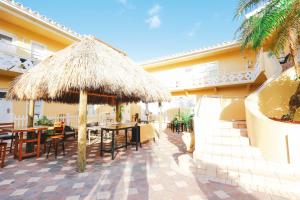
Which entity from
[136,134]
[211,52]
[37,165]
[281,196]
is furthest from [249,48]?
[37,165]

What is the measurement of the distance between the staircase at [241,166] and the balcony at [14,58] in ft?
Answer: 30.9

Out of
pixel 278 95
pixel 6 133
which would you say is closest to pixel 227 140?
pixel 278 95

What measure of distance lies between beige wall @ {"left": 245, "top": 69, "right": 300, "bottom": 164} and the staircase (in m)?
0.24

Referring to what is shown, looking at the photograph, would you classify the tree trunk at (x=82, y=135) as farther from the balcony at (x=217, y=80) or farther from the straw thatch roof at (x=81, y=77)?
the balcony at (x=217, y=80)

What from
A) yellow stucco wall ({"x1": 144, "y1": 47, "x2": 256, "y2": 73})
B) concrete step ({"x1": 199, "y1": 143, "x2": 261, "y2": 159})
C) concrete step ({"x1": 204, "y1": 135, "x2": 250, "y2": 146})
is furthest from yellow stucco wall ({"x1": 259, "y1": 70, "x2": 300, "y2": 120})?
yellow stucco wall ({"x1": 144, "y1": 47, "x2": 256, "y2": 73})

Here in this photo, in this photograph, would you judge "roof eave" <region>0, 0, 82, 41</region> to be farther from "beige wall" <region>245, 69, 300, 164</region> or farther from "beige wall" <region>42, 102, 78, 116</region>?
"beige wall" <region>245, 69, 300, 164</region>

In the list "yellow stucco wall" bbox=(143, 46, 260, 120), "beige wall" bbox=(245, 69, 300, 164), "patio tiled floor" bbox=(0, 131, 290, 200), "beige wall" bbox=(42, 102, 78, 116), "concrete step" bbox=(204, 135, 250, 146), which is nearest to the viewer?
"patio tiled floor" bbox=(0, 131, 290, 200)

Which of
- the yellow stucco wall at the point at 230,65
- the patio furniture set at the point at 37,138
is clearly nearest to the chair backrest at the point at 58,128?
the patio furniture set at the point at 37,138

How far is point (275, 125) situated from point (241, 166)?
126 cm

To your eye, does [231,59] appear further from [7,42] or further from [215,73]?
[7,42]

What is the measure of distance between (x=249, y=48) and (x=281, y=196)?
12.0m

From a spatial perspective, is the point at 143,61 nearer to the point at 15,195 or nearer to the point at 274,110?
the point at 274,110

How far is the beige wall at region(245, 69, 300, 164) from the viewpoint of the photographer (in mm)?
3805

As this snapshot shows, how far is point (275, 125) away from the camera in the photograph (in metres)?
4.07
